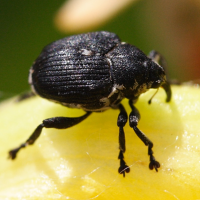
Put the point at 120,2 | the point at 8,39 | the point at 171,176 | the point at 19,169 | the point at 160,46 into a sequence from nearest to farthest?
the point at 171,176 → the point at 19,169 → the point at 120,2 → the point at 160,46 → the point at 8,39

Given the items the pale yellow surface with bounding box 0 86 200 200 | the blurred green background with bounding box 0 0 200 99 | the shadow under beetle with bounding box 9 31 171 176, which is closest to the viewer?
the pale yellow surface with bounding box 0 86 200 200

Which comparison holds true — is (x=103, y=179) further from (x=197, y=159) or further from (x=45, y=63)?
(x=45, y=63)

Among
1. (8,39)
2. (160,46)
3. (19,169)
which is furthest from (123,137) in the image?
(8,39)

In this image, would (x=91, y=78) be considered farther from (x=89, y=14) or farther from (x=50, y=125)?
(x=89, y=14)

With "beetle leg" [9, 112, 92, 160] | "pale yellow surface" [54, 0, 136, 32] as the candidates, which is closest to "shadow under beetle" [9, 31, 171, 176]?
"beetle leg" [9, 112, 92, 160]

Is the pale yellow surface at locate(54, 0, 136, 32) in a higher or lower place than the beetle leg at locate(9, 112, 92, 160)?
higher

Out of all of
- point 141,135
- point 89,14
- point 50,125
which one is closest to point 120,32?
point 89,14

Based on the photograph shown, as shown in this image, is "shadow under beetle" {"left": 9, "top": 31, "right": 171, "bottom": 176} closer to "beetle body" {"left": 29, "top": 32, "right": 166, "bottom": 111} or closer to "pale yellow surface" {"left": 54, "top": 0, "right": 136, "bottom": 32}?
"beetle body" {"left": 29, "top": 32, "right": 166, "bottom": 111}

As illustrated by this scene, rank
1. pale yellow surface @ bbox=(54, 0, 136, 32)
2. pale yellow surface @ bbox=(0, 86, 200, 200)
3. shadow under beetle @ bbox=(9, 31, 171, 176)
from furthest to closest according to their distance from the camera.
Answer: pale yellow surface @ bbox=(54, 0, 136, 32), shadow under beetle @ bbox=(9, 31, 171, 176), pale yellow surface @ bbox=(0, 86, 200, 200)
